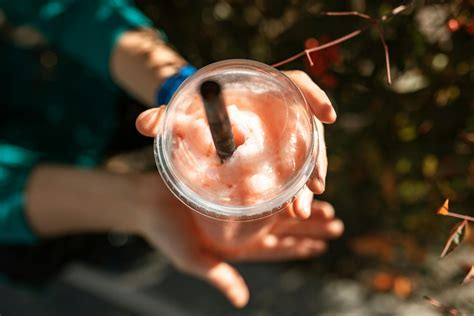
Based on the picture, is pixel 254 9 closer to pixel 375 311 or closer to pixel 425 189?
pixel 425 189

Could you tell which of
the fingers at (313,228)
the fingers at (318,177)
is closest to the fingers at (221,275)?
the fingers at (313,228)

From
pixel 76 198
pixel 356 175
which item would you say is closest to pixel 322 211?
pixel 356 175

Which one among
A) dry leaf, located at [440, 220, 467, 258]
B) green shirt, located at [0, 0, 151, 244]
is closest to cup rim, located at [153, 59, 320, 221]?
dry leaf, located at [440, 220, 467, 258]

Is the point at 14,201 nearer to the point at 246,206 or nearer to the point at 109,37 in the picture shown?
the point at 109,37

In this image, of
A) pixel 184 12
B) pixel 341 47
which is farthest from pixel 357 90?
pixel 184 12

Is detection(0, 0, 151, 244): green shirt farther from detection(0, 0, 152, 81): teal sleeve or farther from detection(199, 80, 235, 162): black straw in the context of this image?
detection(199, 80, 235, 162): black straw

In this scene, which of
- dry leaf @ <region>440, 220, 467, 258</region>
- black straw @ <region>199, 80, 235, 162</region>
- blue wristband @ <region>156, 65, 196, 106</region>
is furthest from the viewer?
blue wristband @ <region>156, 65, 196, 106</region>

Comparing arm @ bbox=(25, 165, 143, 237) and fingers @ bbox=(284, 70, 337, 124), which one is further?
arm @ bbox=(25, 165, 143, 237)
